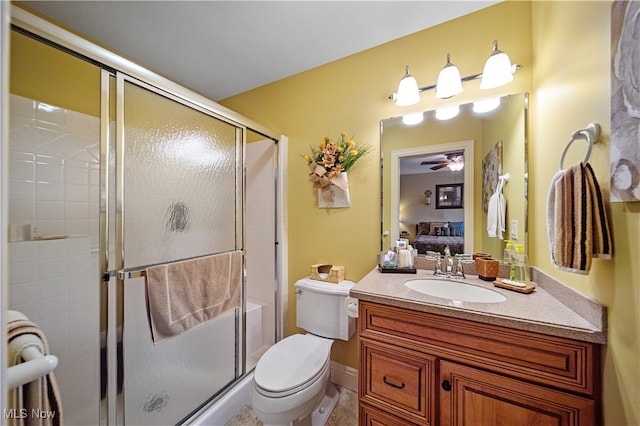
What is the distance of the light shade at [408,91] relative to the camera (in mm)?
1412

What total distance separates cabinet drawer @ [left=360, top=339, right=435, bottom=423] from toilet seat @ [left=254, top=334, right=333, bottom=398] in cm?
31

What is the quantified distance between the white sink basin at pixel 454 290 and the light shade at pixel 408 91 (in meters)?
1.07

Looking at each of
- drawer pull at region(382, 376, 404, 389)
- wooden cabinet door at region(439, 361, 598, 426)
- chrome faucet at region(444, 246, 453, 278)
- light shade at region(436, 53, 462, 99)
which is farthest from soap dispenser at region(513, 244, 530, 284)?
light shade at region(436, 53, 462, 99)

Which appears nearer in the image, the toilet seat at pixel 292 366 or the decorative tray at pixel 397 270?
the toilet seat at pixel 292 366

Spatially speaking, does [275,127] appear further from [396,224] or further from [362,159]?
[396,224]

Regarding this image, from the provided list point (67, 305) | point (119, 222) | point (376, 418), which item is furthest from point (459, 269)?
point (67, 305)

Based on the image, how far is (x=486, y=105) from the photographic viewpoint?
1319mm

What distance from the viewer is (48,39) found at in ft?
2.77

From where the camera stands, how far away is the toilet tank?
5.02ft

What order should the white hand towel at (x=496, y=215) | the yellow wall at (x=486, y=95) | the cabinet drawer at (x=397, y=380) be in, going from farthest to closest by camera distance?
1. the white hand towel at (x=496, y=215)
2. the cabinet drawer at (x=397, y=380)
3. the yellow wall at (x=486, y=95)

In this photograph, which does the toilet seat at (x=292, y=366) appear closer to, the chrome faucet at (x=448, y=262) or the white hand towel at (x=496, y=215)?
the chrome faucet at (x=448, y=262)

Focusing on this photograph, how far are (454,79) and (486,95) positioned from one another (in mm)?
228

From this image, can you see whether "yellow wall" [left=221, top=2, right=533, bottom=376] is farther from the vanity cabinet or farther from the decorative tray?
the vanity cabinet

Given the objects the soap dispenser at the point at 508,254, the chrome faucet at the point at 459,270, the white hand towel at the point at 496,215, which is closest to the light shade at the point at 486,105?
the white hand towel at the point at 496,215
